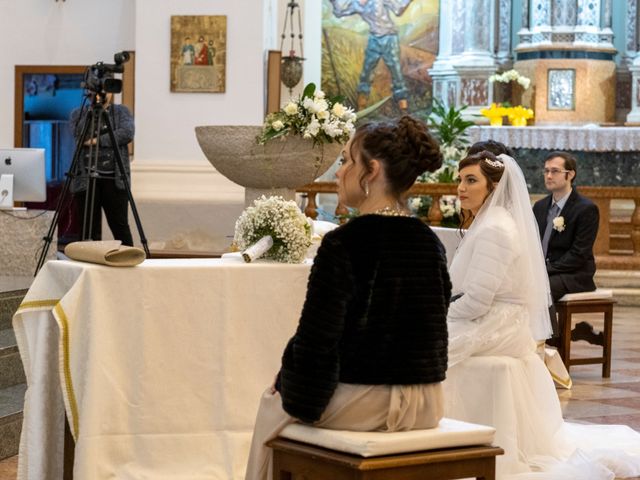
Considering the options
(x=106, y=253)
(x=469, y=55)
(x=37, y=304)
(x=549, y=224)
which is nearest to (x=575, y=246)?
(x=549, y=224)

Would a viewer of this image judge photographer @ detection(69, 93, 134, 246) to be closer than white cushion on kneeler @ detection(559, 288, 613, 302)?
No

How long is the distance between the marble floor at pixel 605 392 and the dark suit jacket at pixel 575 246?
0.57 metres

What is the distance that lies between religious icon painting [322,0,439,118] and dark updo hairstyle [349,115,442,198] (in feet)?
46.3

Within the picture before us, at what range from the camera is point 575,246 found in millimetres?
7793

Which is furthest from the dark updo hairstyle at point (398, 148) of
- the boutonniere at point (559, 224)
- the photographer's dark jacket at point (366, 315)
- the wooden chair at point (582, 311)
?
the boutonniere at point (559, 224)

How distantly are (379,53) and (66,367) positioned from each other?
13.8 m

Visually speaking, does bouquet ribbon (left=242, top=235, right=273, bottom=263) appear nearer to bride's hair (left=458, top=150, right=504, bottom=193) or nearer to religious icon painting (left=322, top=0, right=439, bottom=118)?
bride's hair (left=458, top=150, right=504, bottom=193)

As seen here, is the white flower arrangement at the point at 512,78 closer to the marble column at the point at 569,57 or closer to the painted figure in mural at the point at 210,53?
the marble column at the point at 569,57

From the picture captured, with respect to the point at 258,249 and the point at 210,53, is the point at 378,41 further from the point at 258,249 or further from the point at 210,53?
the point at 258,249

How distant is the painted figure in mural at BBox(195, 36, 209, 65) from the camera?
11211 millimetres

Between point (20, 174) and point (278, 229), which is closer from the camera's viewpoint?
point (278, 229)

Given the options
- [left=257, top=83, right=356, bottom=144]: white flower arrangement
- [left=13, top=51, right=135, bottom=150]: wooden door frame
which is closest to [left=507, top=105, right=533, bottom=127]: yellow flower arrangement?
[left=13, top=51, right=135, bottom=150]: wooden door frame

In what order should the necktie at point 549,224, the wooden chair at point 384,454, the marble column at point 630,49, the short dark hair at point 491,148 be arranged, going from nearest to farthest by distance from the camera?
the wooden chair at point 384,454 → the short dark hair at point 491,148 → the necktie at point 549,224 → the marble column at point 630,49

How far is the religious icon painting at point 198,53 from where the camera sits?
36.7ft
